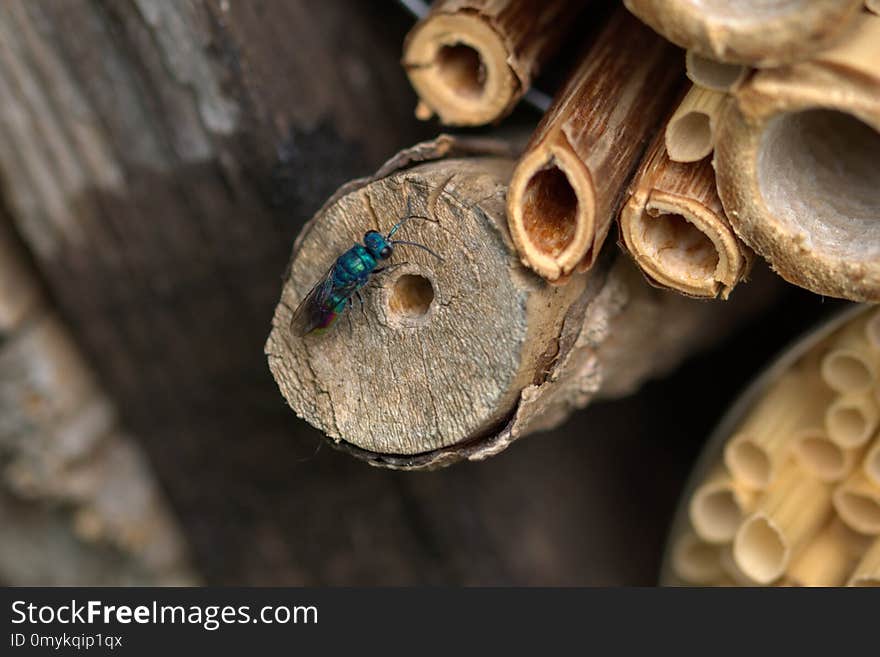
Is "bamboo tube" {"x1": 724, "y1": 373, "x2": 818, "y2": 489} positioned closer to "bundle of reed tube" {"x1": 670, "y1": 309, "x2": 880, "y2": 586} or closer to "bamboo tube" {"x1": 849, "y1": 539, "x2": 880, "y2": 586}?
"bundle of reed tube" {"x1": 670, "y1": 309, "x2": 880, "y2": 586}

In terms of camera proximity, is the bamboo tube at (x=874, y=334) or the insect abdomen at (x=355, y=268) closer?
the insect abdomen at (x=355, y=268)

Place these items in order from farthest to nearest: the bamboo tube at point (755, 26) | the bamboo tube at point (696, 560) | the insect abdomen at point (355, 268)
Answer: the bamboo tube at point (696, 560) → the insect abdomen at point (355, 268) → the bamboo tube at point (755, 26)

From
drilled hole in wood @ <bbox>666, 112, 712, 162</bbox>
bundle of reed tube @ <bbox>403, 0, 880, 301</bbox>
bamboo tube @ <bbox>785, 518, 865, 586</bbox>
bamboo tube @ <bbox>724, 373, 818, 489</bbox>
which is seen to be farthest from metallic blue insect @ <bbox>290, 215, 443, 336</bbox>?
bamboo tube @ <bbox>785, 518, 865, 586</bbox>

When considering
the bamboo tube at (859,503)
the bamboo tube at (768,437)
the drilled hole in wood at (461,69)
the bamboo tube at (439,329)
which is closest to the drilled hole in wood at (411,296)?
the bamboo tube at (439,329)

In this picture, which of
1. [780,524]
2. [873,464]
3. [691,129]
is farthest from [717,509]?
[691,129]

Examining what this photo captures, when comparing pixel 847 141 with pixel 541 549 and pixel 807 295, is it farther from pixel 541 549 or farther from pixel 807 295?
pixel 541 549

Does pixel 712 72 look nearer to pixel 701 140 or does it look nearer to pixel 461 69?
pixel 701 140

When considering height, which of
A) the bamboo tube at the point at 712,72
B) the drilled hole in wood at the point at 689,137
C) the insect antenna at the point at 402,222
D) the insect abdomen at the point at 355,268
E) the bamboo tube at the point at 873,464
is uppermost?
the bamboo tube at the point at 712,72

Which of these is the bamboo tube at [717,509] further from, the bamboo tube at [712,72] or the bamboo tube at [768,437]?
the bamboo tube at [712,72]
